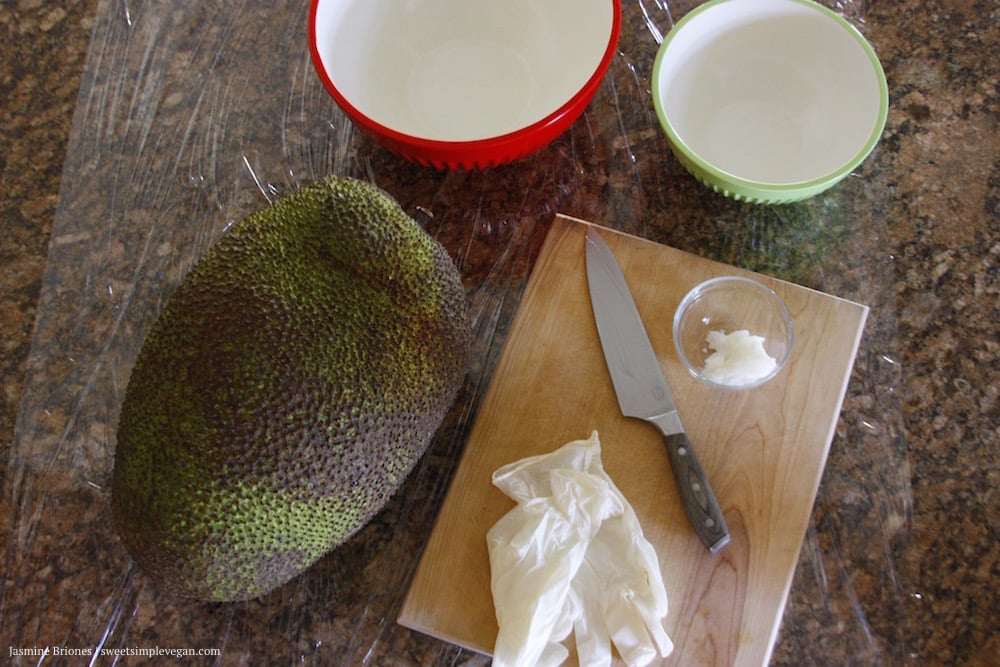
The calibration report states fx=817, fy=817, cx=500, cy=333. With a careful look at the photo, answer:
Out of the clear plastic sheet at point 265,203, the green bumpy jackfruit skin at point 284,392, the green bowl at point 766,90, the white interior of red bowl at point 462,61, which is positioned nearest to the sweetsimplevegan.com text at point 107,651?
the clear plastic sheet at point 265,203

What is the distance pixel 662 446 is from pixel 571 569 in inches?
5.7

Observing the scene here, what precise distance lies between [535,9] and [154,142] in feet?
1.48

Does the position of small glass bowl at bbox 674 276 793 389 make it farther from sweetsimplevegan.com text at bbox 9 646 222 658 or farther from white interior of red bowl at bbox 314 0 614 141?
sweetsimplevegan.com text at bbox 9 646 222 658

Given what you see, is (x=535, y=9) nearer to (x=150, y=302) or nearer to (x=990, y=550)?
(x=150, y=302)

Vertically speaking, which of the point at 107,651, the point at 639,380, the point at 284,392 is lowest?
the point at 107,651

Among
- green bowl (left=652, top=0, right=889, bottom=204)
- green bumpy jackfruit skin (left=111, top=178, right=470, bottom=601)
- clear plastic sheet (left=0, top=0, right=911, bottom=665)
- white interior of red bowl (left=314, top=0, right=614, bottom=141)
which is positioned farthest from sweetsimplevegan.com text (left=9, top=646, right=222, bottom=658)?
green bowl (left=652, top=0, right=889, bottom=204)

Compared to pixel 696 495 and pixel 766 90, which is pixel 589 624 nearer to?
pixel 696 495

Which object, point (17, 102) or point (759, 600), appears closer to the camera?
point (759, 600)

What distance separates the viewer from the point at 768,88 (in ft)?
2.87

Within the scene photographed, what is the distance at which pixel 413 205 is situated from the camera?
2.88 ft

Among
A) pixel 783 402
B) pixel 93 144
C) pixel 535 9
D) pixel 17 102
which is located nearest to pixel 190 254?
pixel 93 144

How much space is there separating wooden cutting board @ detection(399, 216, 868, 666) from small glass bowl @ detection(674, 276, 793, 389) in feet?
0.04

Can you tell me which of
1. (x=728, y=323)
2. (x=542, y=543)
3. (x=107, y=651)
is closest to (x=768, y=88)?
(x=728, y=323)

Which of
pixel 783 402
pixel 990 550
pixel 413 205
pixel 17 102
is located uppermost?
pixel 17 102
